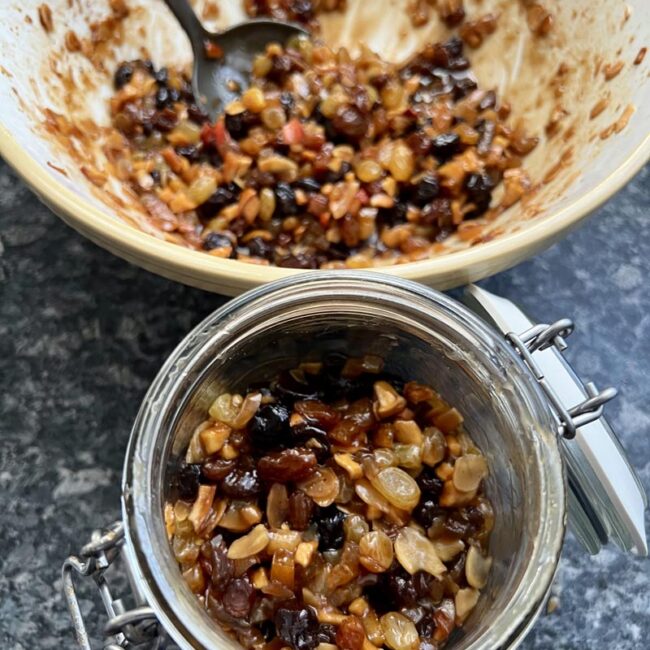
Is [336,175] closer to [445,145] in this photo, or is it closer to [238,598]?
[445,145]

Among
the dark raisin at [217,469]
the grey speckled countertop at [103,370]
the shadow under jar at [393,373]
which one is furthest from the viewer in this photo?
the grey speckled countertop at [103,370]

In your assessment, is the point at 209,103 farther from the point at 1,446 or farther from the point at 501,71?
the point at 1,446

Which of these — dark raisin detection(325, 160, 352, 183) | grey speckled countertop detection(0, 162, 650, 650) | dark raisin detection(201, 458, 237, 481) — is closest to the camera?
dark raisin detection(201, 458, 237, 481)

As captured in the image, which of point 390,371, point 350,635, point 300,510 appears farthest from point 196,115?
point 350,635

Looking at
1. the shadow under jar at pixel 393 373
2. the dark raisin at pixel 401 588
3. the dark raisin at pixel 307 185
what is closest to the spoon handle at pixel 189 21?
the dark raisin at pixel 307 185

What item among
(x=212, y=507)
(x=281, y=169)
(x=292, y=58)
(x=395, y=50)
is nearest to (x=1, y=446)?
(x=212, y=507)

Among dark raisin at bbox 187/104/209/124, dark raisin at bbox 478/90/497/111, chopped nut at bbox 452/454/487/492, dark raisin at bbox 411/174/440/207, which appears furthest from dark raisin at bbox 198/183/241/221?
chopped nut at bbox 452/454/487/492

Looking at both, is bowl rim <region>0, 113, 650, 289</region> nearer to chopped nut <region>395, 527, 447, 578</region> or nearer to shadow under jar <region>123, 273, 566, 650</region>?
shadow under jar <region>123, 273, 566, 650</region>

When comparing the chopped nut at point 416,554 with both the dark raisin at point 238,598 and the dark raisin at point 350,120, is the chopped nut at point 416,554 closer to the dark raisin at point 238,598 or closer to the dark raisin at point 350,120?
the dark raisin at point 238,598
